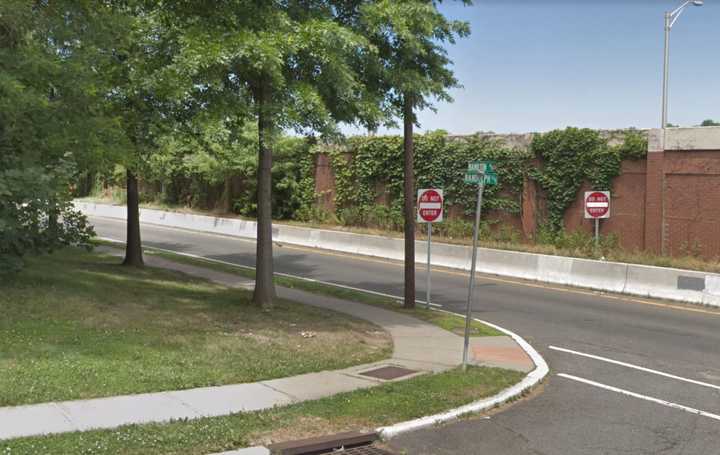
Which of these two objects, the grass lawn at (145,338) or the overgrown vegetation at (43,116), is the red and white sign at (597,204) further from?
the overgrown vegetation at (43,116)

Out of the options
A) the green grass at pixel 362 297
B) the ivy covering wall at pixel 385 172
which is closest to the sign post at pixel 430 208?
the green grass at pixel 362 297

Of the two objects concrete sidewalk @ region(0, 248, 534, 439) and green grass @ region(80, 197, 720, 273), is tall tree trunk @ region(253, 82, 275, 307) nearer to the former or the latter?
concrete sidewalk @ region(0, 248, 534, 439)

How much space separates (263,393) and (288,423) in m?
1.12

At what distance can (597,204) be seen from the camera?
66.4 feet

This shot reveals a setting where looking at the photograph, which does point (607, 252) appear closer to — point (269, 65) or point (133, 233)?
point (133, 233)

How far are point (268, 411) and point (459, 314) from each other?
795cm

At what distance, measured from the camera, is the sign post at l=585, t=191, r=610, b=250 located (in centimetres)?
2017

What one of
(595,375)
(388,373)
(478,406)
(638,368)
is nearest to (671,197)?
(638,368)

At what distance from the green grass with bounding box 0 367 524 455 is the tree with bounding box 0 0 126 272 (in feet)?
17.0

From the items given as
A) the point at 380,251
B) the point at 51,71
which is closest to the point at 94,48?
the point at 51,71

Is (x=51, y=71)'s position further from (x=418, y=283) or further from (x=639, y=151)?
(x=639, y=151)

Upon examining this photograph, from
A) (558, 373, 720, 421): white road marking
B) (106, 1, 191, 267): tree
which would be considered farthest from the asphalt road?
(106, 1, 191, 267): tree

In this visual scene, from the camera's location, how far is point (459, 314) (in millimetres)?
14344

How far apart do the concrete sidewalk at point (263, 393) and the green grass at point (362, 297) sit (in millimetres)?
439
